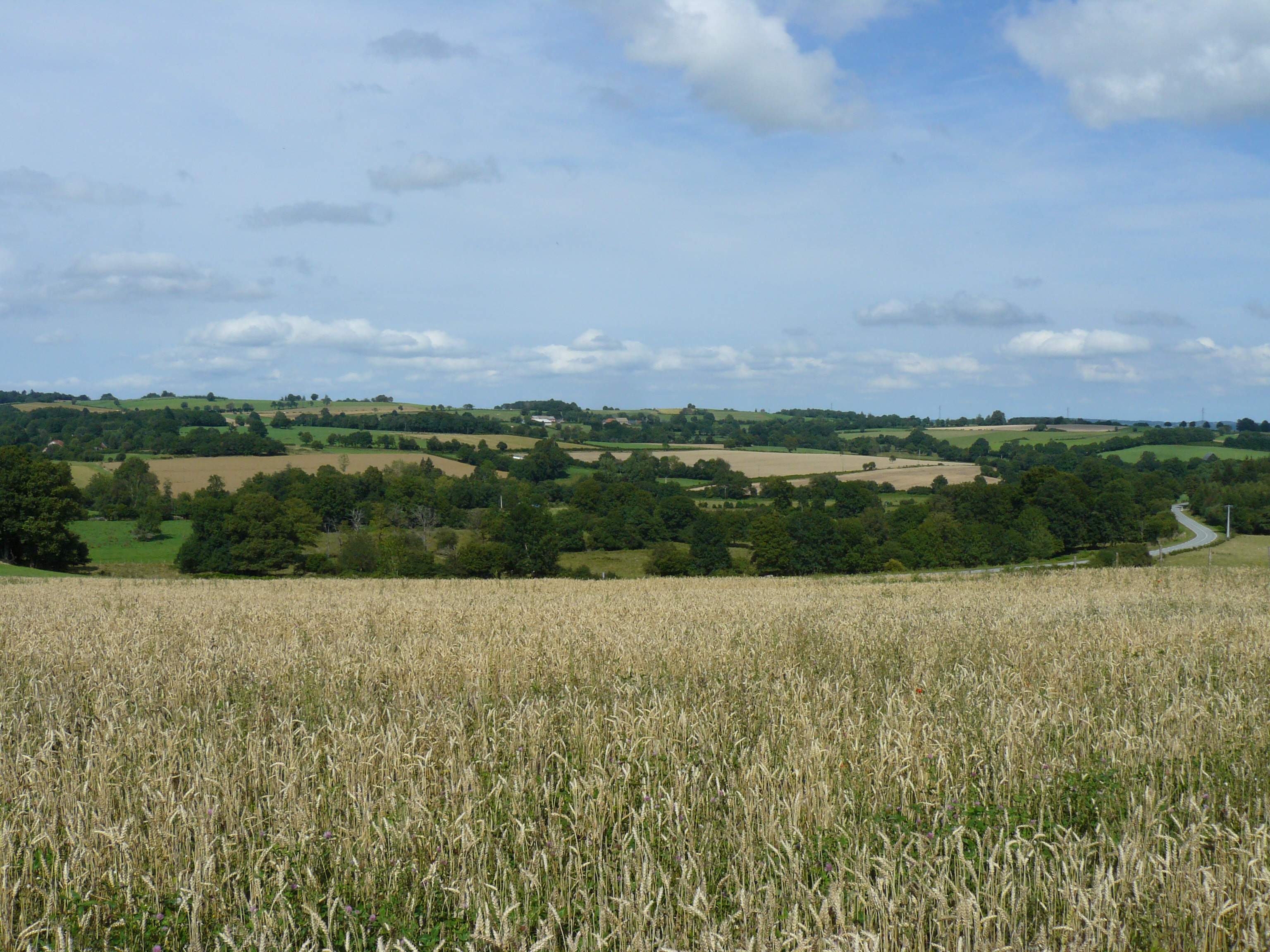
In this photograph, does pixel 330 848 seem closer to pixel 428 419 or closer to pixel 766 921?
pixel 766 921

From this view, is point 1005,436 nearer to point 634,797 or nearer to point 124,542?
point 124,542

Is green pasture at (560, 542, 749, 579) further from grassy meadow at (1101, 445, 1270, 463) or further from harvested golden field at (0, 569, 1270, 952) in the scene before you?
grassy meadow at (1101, 445, 1270, 463)

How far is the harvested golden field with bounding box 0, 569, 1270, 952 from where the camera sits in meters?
3.26

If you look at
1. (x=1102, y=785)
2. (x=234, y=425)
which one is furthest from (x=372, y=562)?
(x=1102, y=785)

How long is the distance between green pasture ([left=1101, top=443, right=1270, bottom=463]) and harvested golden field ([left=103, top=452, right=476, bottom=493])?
10879cm

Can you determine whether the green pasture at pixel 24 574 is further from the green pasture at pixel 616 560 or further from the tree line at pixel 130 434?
the tree line at pixel 130 434

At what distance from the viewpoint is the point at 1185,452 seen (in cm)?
13675

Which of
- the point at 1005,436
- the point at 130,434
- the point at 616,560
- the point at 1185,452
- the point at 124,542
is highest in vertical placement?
the point at 1005,436

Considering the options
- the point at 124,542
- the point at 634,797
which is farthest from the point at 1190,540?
the point at 124,542

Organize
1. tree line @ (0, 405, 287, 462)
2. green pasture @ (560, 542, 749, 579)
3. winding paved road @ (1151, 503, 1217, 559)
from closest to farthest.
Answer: winding paved road @ (1151, 503, 1217, 559) < green pasture @ (560, 542, 749, 579) < tree line @ (0, 405, 287, 462)

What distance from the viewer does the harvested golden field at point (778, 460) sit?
122m

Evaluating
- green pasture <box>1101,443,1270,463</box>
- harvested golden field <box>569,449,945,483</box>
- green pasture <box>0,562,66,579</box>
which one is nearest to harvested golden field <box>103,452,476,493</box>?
harvested golden field <box>569,449,945,483</box>

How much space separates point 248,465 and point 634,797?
114764 millimetres

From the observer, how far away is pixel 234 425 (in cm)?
13700
